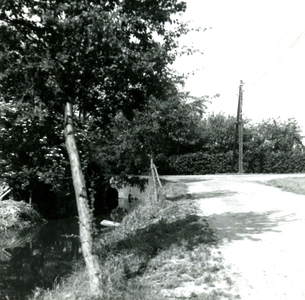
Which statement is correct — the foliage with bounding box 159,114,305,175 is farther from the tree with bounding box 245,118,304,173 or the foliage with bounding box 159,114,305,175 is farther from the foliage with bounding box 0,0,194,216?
the foliage with bounding box 0,0,194,216

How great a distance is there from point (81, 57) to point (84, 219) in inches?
98.5

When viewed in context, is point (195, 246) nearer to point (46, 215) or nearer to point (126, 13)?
point (126, 13)

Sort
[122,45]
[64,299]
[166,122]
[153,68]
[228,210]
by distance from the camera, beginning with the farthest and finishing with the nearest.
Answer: [166,122] < [228,210] < [153,68] < [122,45] < [64,299]

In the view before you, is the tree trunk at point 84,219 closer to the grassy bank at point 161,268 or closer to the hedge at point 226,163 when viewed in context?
the grassy bank at point 161,268

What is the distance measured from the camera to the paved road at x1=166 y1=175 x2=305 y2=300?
546 centimetres

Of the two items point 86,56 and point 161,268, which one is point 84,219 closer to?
point 161,268

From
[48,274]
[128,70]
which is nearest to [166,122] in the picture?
[48,274]

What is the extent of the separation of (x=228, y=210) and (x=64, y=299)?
7.78 m

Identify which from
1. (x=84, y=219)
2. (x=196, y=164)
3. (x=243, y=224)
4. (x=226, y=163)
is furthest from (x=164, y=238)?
(x=226, y=163)

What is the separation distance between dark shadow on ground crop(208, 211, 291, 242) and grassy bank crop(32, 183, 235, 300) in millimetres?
321

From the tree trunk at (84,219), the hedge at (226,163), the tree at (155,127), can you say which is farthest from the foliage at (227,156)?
the tree trunk at (84,219)

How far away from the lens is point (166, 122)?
14844mm

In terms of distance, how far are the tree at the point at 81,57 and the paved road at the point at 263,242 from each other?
239cm

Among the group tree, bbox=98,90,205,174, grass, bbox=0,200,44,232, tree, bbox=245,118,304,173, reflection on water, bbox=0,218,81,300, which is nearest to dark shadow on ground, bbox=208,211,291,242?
reflection on water, bbox=0,218,81,300
